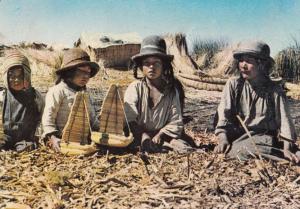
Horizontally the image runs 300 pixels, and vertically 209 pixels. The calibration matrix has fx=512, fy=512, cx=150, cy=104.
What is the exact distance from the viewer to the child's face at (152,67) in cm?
480

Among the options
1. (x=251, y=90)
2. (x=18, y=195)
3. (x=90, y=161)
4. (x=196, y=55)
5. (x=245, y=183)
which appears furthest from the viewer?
(x=196, y=55)

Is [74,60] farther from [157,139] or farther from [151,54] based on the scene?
[157,139]

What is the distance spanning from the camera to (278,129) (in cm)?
475

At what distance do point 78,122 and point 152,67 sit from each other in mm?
911

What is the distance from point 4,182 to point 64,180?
1.49 feet

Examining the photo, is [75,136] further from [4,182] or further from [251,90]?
[251,90]

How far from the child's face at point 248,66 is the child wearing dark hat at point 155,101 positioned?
70cm

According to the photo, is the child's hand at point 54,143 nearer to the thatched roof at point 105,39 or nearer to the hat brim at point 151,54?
the hat brim at point 151,54

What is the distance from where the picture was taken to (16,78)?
4598mm

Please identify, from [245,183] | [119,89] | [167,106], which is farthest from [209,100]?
[245,183]

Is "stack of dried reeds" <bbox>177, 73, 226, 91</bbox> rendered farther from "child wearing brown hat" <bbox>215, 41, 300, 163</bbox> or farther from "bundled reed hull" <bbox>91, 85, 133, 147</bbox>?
"bundled reed hull" <bbox>91, 85, 133, 147</bbox>

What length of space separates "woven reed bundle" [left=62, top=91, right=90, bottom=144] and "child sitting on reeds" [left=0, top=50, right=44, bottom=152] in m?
0.41

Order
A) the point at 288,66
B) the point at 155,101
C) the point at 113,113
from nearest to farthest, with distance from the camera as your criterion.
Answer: the point at 113,113
the point at 155,101
the point at 288,66

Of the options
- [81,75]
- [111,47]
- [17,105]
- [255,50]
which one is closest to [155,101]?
[81,75]
